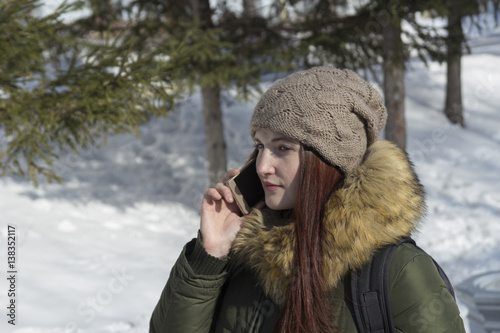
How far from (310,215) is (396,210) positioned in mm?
316

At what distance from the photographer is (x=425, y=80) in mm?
14320

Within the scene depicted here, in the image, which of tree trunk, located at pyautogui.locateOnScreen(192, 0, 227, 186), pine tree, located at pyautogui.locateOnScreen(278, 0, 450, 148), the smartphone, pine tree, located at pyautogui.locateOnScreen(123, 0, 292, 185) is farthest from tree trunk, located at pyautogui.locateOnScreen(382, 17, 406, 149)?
the smartphone

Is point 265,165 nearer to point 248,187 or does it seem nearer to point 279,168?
point 279,168

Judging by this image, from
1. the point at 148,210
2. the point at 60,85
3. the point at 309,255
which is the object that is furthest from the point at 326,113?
the point at 148,210

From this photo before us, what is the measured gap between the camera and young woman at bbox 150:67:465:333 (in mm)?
1656

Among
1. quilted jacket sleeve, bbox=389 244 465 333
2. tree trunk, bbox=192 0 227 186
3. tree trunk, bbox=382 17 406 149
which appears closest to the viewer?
quilted jacket sleeve, bbox=389 244 465 333

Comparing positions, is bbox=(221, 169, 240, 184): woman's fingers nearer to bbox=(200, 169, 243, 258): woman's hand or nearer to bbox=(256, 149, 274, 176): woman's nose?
bbox=(200, 169, 243, 258): woman's hand

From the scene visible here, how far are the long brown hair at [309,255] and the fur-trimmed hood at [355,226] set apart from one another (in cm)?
4

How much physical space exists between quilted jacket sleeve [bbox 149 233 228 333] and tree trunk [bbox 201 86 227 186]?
6.06 metres

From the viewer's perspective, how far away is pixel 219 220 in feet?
6.70

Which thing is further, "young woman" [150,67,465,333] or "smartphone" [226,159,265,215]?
"smartphone" [226,159,265,215]

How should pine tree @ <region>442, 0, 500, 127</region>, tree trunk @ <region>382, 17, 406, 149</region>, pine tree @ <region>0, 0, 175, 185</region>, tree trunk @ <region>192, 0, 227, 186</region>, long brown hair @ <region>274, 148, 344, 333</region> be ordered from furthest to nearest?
tree trunk @ <region>192, 0, 227, 186</region>
tree trunk @ <region>382, 17, 406, 149</region>
pine tree @ <region>442, 0, 500, 127</region>
pine tree @ <region>0, 0, 175, 185</region>
long brown hair @ <region>274, 148, 344, 333</region>

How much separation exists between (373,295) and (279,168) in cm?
60

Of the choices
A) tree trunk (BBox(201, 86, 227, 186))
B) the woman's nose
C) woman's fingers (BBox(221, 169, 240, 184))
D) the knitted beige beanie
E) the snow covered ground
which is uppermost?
the knitted beige beanie
